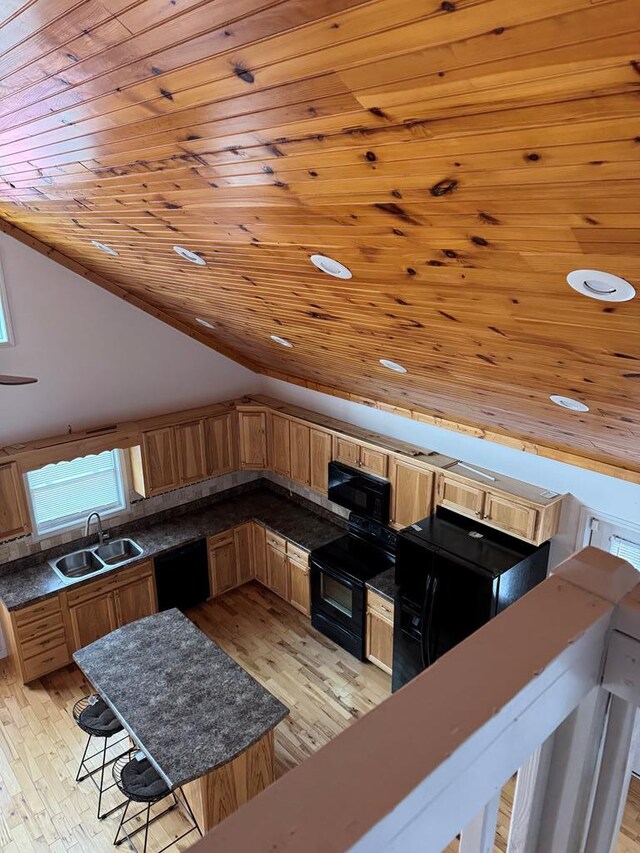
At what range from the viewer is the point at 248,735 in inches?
137

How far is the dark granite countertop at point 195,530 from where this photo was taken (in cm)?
501

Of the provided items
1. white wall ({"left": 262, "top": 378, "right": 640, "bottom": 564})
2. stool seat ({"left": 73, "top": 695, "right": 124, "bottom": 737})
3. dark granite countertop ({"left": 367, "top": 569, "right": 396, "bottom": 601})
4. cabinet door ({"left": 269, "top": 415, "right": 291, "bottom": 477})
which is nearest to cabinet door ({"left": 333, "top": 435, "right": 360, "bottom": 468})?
white wall ({"left": 262, "top": 378, "right": 640, "bottom": 564})

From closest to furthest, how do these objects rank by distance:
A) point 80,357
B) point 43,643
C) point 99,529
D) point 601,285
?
point 601,285 < point 43,643 < point 80,357 < point 99,529

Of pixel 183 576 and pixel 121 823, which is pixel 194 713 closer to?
pixel 121 823

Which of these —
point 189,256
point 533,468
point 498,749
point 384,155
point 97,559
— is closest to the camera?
point 498,749

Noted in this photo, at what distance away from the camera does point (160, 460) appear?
226 inches

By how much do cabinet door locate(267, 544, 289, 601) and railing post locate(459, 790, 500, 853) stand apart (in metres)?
5.17

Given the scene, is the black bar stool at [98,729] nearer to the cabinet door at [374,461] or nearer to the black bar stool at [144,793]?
the black bar stool at [144,793]

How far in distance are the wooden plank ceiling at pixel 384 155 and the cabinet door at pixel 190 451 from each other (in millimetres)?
2946

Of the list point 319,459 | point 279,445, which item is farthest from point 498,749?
point 279,445

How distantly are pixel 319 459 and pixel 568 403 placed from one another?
3.10 metres

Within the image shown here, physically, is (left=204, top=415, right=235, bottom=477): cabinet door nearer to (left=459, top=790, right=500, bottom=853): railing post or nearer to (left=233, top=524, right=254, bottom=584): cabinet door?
(left=233, top=524, right=254, bottom=584): cabinet door

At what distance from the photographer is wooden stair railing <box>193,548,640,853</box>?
1.77ft

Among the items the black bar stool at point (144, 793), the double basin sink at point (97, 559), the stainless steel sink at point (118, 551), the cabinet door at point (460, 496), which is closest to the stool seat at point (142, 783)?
→ the black bar stool at point (144, 793)
